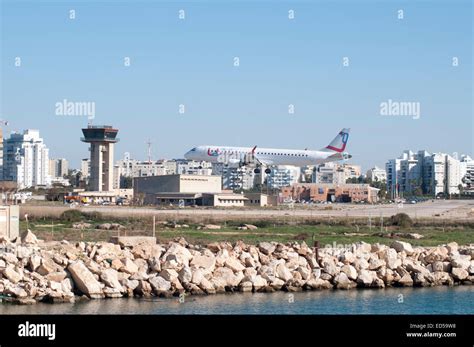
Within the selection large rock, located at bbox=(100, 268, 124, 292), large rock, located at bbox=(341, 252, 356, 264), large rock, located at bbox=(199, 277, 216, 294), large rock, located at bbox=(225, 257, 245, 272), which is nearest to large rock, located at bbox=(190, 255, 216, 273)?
large rock, located at bbox=(225, 257, 245, 272)

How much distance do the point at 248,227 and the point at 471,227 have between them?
15.1m

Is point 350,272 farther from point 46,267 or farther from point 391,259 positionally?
point 46,267

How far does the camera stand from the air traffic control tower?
4532 inches

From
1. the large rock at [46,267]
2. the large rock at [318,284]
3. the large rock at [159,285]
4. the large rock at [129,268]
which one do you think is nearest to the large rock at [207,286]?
the large rock at [159,285]

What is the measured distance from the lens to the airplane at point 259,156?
333ft

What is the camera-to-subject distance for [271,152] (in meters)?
104

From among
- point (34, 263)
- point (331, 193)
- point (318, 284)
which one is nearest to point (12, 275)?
point (34, 263)

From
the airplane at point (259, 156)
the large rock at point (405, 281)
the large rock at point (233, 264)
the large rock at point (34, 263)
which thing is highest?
the airplane at point (259, 156)

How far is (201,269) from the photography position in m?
31.8

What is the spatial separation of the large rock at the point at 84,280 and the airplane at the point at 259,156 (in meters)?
70.5

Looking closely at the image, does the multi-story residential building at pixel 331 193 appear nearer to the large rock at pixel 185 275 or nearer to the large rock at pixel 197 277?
the large rock at pixel 197 277

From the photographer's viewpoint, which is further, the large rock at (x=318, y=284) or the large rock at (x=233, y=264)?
the large rock at (x=318, y=284)
